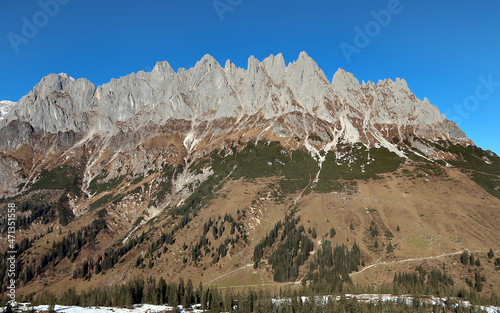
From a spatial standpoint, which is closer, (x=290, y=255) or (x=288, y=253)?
(x=290, y=255)

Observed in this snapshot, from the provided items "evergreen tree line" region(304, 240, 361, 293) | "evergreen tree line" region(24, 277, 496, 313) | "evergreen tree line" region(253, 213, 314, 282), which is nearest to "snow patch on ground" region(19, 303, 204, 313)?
"evergreen tree line" region(24, 277, 496, 313)

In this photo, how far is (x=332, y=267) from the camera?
166 meters

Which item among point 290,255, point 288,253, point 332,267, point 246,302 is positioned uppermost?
point 288,253

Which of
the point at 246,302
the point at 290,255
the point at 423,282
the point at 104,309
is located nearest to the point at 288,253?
the point at 290,255

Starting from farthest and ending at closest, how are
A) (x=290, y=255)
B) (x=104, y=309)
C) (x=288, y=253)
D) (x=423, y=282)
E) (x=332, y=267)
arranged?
1. (x=288, y=253)
2. (x=290, y=255)
3. (x=332, y=267)
4. (x=423, y=282)
5. (x=104, y=309)

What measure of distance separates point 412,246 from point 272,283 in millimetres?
76093

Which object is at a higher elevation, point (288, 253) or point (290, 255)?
point (288, 253)

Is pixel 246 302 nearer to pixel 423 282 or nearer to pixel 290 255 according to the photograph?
pixel 290 255

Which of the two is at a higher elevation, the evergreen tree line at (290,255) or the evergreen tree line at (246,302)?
the evergreen tree line at (290,255)

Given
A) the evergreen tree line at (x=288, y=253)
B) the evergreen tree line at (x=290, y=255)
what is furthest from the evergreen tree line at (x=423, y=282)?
the evergreen tree line at (x=288, y=253)

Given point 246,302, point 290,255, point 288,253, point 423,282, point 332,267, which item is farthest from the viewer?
point 288,253

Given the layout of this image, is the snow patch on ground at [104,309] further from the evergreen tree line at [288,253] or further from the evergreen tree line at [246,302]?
the evergreen tree line at [288,253]

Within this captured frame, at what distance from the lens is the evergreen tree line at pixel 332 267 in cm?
15200

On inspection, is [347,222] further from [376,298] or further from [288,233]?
[376,298]
